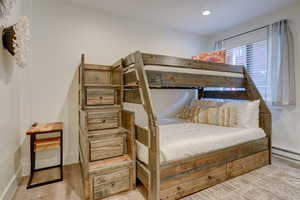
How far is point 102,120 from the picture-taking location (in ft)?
6.37

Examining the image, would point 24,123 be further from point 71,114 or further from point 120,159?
point 120,159

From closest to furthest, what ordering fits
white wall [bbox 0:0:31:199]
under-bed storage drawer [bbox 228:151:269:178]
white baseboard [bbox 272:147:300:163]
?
white wall [bbox 0:0:31:199]
under-bed storage drawer [bbox 228:151:269:178]
white baseboard [bbox 272:147:300:163]

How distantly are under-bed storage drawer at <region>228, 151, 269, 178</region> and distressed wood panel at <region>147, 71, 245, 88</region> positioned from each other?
107 cm

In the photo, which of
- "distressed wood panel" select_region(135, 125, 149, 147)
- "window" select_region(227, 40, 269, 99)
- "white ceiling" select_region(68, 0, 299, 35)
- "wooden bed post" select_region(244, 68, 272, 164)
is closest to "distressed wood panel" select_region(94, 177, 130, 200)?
"distressed wood panel" select_region(135, 125, 149, 147)

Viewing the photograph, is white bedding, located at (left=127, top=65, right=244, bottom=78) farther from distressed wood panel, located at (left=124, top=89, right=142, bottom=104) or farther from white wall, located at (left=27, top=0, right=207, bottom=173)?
white wall, located at (left=27, top=0, right=207, bottom=173)

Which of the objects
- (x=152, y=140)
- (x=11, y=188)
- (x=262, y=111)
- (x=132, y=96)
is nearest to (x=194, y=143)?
(x=152, y=140)

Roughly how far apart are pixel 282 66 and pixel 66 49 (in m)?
3.47

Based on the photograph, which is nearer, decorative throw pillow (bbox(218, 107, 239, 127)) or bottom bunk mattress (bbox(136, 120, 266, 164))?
bottom bunk mattress (bbox(136, 120, 266, 164))

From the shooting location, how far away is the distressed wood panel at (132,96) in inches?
68.0

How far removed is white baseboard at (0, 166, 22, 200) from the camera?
150cm

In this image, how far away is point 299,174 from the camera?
2.06 meters

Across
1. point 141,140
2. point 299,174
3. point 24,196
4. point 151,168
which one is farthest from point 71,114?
point 299,174

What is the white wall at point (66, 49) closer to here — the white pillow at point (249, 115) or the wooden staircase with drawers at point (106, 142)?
the wooden staircase with drawers at point (106, 142)

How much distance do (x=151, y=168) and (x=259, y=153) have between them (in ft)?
5.77
